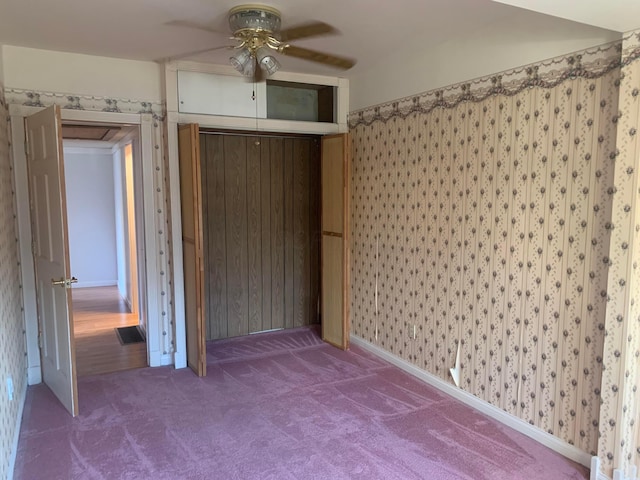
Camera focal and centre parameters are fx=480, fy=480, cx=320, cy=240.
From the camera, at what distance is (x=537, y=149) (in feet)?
8.70

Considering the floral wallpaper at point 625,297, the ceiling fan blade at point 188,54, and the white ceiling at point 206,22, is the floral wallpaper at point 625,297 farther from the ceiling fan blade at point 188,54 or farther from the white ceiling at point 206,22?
the ceiling fan blade at point 188,54

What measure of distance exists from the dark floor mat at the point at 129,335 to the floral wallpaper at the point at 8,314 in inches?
47.6

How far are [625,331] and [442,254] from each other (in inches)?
51.7

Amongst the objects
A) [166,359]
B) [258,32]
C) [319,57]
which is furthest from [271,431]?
[319,57]

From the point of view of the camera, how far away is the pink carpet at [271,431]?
2514 millimetres

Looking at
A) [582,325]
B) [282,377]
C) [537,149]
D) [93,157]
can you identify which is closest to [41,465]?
[282,377]

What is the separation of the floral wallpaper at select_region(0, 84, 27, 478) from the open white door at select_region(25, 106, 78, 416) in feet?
0.46

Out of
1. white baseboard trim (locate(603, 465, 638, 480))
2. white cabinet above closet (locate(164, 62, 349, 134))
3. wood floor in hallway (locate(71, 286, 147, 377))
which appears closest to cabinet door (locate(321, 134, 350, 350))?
white cabinet above closet (locate(164, 62, 349, 134))

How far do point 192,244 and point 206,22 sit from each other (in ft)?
5.22

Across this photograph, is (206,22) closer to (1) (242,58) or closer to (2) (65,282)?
(1) (242,58)

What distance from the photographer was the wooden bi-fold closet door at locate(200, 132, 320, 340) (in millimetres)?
4570

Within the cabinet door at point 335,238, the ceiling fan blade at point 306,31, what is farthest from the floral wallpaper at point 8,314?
the cabinet door at point 335,238

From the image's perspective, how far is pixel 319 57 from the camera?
373 cm

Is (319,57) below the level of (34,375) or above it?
above
